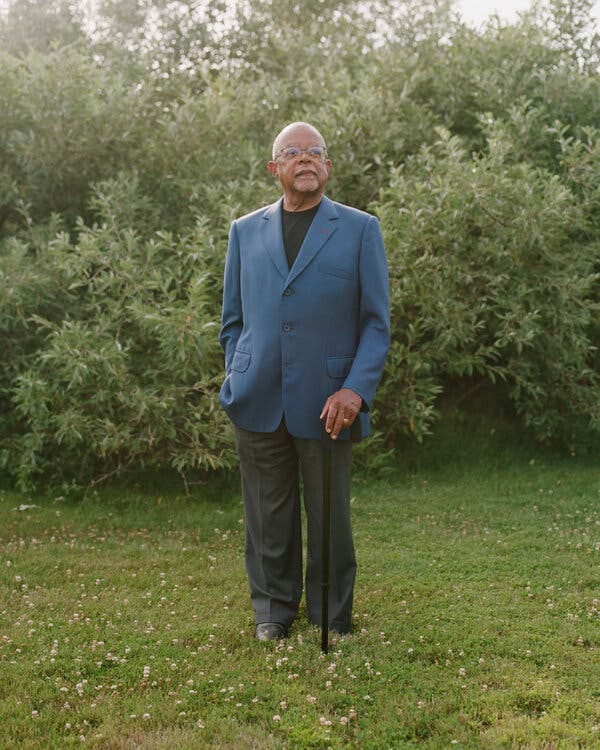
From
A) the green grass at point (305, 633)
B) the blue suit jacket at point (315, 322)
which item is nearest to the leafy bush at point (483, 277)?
the green grass at point (305, 633)

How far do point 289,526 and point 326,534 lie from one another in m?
0.36

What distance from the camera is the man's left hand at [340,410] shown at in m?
3.71

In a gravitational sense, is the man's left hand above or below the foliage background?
below

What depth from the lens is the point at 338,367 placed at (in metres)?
3.87

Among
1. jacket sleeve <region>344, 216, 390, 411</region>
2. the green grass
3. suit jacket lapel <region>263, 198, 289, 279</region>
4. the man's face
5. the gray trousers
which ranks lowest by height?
the green grass

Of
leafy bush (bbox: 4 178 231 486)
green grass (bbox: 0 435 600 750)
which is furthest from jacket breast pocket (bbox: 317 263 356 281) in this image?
leafy bush (bbox: 4 178 231 486)

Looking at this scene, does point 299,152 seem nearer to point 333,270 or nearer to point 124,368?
point 333,270

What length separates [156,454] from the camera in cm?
672

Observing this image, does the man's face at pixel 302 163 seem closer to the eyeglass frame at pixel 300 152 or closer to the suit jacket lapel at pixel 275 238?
the eyeglass frame at pixel 300 152

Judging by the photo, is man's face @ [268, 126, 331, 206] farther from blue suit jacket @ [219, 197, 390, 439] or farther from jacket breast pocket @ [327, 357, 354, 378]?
jacket breast pocket @ [327, 357, 354, 378]

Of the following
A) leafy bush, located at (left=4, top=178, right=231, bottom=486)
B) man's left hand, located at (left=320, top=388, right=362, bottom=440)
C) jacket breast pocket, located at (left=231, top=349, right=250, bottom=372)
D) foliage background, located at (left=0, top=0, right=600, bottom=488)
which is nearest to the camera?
man's left hand, located at (left=320, top=388, right=362, bottom=440)

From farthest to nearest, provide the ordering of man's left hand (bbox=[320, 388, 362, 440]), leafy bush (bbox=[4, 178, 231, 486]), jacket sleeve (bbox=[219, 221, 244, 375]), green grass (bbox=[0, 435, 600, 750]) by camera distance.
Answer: leafy bush (bbox=[4, 178, 231, 486])
jacket sleeve (bbox=[219, 221, 244, 375])
man's left hand (bbox=[320, 388, 362, 440])
green grass (bbox=[0, 435, 600, 750])

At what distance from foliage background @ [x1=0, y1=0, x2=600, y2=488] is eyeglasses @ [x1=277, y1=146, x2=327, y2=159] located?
249 centimetres

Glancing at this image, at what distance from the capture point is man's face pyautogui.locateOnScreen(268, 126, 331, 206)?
3.78 meters
